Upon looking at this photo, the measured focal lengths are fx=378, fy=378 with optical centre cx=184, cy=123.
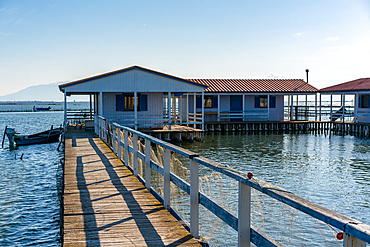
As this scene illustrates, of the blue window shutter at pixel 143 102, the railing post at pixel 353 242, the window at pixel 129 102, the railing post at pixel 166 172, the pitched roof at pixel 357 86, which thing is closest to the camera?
the railing post at pixel 353 242

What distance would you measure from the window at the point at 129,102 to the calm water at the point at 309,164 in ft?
13.9

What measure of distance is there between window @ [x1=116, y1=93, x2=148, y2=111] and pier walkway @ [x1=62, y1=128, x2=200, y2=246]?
1559 cm

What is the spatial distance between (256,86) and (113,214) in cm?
3083

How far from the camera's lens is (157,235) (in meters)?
5.02

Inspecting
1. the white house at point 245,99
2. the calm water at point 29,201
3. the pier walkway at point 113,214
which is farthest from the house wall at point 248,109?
the pier walkway at point 113,214

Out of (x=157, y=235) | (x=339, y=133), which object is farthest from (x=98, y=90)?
(x=339, y=133)

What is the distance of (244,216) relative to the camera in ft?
12.2

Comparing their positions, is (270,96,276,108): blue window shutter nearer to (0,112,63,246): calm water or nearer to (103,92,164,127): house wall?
(103,92,164,127): house wall

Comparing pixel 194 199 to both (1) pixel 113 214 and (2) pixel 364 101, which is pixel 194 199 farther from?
(2) pixel 364 101

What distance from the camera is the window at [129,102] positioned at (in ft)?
83.6

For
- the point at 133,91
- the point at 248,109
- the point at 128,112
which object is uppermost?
the point at 133,91

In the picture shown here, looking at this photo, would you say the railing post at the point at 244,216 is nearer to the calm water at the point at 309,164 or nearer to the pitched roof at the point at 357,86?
the calm water at the point at 309,164

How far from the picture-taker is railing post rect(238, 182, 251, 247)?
3703mm

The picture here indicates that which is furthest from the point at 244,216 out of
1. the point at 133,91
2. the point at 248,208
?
the point at 133,91
